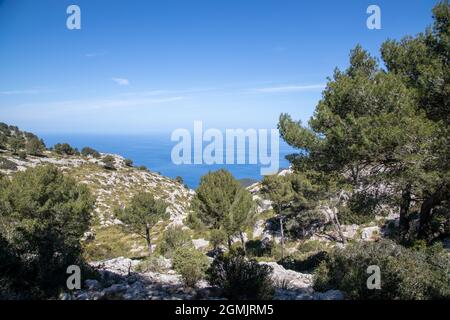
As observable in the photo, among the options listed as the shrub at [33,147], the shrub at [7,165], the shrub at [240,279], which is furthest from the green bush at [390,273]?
the shrub at [33,147]

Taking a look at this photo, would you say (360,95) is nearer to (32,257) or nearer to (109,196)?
(32,257)

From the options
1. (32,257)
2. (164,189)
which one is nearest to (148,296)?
(32,257)

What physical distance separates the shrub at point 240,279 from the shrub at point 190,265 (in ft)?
1.53

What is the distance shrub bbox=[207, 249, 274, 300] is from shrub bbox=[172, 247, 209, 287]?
47cm

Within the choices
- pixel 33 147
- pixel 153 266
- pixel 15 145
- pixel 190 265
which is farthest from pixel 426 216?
pixel 33 147

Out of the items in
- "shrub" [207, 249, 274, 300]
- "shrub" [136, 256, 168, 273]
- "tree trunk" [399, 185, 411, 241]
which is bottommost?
"shrub" [136, 256, 168, 273]

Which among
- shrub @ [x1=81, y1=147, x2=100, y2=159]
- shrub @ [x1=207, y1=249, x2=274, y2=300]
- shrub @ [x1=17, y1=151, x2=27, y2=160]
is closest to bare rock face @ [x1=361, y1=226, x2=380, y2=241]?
shrub @ [x1=207, y1=249, x2=274, y2=300]

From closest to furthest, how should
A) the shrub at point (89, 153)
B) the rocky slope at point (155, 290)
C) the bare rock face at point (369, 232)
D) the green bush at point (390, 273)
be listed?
the green bush at point (390, 273)
the rocky slope at point (155, 290)
the bare rock face at point (369, 232)
the shrub at point (89, 153)

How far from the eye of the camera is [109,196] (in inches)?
2379

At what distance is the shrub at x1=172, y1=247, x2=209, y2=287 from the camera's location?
29.6ft

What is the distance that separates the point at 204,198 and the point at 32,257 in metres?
16.8

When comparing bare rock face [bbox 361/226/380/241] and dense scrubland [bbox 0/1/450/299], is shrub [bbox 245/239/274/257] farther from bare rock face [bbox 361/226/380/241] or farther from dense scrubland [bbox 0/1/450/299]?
dense scrubland [bbox 0/1/450/299]

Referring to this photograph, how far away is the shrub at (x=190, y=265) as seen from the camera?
9031mm

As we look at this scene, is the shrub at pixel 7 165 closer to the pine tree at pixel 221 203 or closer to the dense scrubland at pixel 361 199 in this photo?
the dense scrubland at pixel 361 199
